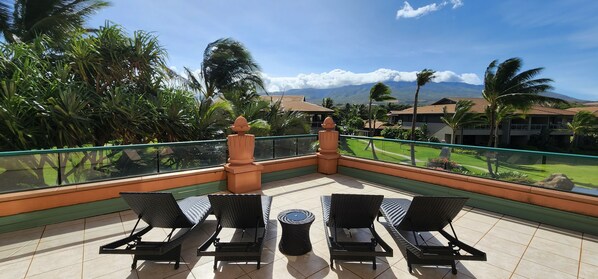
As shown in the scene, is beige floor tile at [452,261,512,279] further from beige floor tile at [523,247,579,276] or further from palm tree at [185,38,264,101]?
palm tree at [185,38,264,101]

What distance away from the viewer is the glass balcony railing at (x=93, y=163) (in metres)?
3.88

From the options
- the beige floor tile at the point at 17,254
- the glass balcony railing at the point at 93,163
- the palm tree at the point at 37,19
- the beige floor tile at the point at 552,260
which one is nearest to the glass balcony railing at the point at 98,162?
the glass balcony railing at the point at 93,163

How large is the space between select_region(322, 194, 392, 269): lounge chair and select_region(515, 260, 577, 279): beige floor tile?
1678 millimetres

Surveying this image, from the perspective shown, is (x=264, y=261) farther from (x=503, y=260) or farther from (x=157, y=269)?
(x=503, y=260)

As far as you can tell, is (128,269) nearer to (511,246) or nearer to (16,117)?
(511,246)

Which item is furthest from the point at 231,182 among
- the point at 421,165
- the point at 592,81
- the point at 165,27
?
the point at 592,81

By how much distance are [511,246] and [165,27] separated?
1154cm

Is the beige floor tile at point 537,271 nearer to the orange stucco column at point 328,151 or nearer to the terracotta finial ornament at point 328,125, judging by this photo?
the orange stucco column at point 328,151

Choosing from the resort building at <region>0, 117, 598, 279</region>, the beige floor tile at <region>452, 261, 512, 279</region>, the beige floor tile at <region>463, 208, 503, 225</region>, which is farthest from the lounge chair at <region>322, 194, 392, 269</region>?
the beige floor tile at <region>463, 208, 503, 225</region>

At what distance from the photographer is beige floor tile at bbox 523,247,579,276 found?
2996mm

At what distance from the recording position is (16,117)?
5594 millimetres

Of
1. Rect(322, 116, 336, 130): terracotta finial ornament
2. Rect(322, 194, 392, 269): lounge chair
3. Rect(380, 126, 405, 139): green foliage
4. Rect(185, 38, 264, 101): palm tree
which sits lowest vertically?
Rect(380, 126, 405, 139): green foliage

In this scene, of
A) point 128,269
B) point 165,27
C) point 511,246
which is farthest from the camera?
point 165,27

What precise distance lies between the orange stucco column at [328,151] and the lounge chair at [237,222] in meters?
4.55
